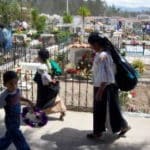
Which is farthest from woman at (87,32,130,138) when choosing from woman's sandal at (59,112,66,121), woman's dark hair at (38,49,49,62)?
woman's dark hair at (38,49,49,62)

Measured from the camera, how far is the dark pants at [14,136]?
5008mm

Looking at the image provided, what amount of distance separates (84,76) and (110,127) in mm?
5201

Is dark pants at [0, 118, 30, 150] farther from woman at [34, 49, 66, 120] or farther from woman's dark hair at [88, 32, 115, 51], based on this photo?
woman at [34, 49, 66, 120]

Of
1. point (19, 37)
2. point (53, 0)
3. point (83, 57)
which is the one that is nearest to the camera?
point (83, 57)

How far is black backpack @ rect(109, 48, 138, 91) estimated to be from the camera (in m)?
5.79

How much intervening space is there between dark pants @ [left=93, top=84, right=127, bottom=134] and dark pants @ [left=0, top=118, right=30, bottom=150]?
126 centimetres

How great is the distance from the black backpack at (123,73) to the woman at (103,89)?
0.27 ft

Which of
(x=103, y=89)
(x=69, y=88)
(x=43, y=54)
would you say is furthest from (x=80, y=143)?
(x=69, y=88)

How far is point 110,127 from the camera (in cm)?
598

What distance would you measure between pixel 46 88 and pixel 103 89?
137 centimetres

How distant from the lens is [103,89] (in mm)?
5742

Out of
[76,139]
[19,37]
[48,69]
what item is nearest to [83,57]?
[48,69]

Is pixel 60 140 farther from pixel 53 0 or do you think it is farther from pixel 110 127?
pixel 53 0

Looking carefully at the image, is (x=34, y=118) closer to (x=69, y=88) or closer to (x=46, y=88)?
(x=46, y=88)
